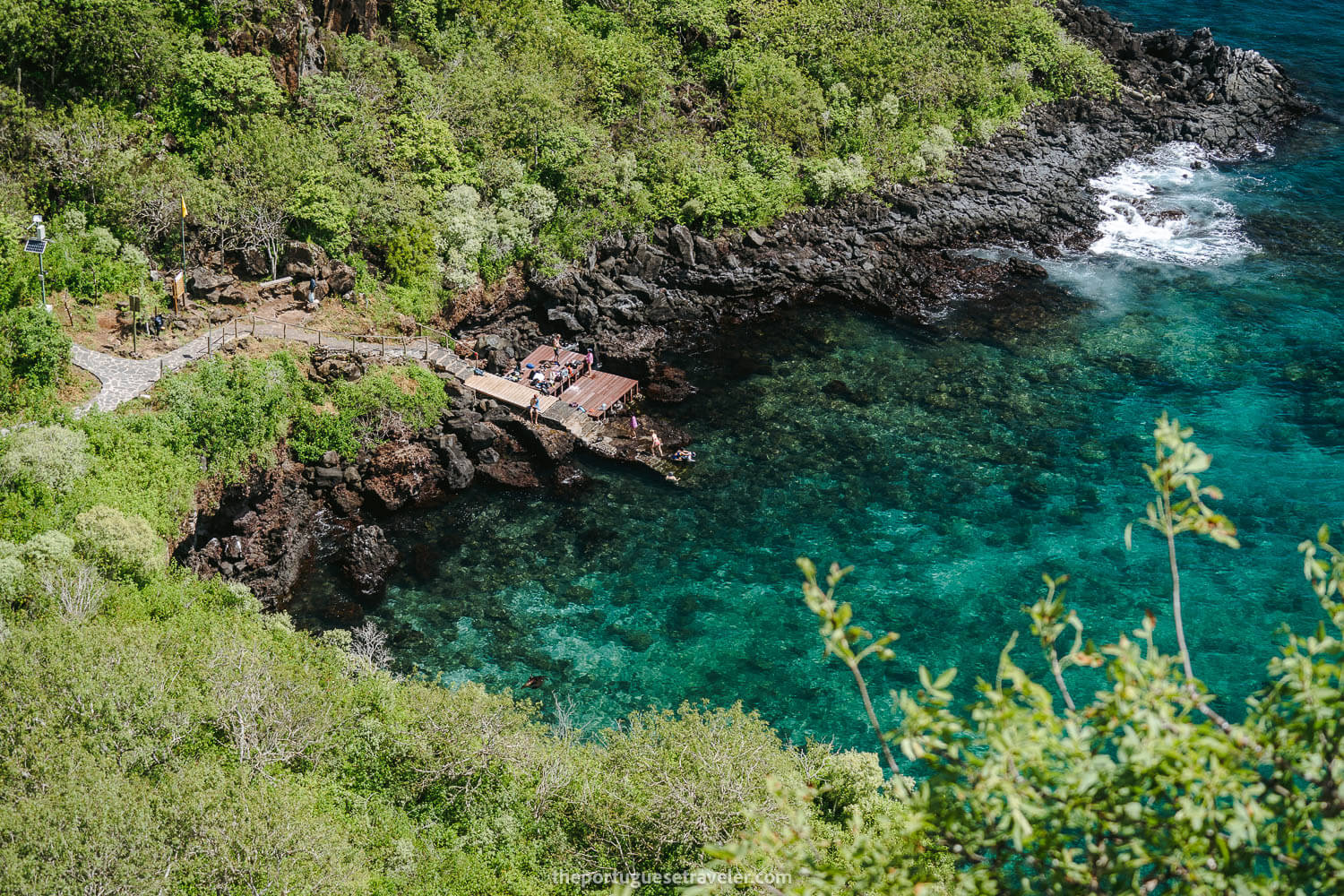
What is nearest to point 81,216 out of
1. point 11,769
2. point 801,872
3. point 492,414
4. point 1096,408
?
point 492,414

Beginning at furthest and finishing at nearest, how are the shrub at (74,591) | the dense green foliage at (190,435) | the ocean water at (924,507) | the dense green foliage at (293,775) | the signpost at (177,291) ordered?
1. the signpost at (177,291)
2. the ocean water at (924,507)
3. the dense green foliage at (190,435)
4. the shrub at (74,591)
5. the dense green foliage at (293,775)

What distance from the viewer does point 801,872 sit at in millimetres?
16078

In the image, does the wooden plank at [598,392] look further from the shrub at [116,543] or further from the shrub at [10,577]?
the shrub at [10,577]

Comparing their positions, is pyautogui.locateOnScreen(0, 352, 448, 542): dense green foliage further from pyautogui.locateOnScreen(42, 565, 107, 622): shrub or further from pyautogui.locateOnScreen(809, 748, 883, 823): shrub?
pyautogui.locateOnScreen(809, 748, 883, 823): shrub

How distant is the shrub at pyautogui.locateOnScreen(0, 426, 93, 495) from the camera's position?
4116 centimetres

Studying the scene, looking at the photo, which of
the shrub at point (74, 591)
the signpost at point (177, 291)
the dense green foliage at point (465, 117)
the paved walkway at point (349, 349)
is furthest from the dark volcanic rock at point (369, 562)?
the dense green foliage at point (465, 117)

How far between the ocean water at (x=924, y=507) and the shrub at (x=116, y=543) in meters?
9.40

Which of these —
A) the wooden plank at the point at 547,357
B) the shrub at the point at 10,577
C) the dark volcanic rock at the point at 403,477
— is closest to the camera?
the shrub at the point at 10,577

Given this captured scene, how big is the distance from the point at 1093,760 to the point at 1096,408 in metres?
51.2

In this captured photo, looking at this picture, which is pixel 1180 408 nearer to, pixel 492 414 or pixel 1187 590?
pixel 1187 590

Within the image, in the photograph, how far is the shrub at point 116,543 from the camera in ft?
128

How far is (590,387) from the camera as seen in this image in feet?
198

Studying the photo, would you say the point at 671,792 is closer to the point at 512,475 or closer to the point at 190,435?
the point at 512,475

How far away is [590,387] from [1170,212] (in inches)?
2026
